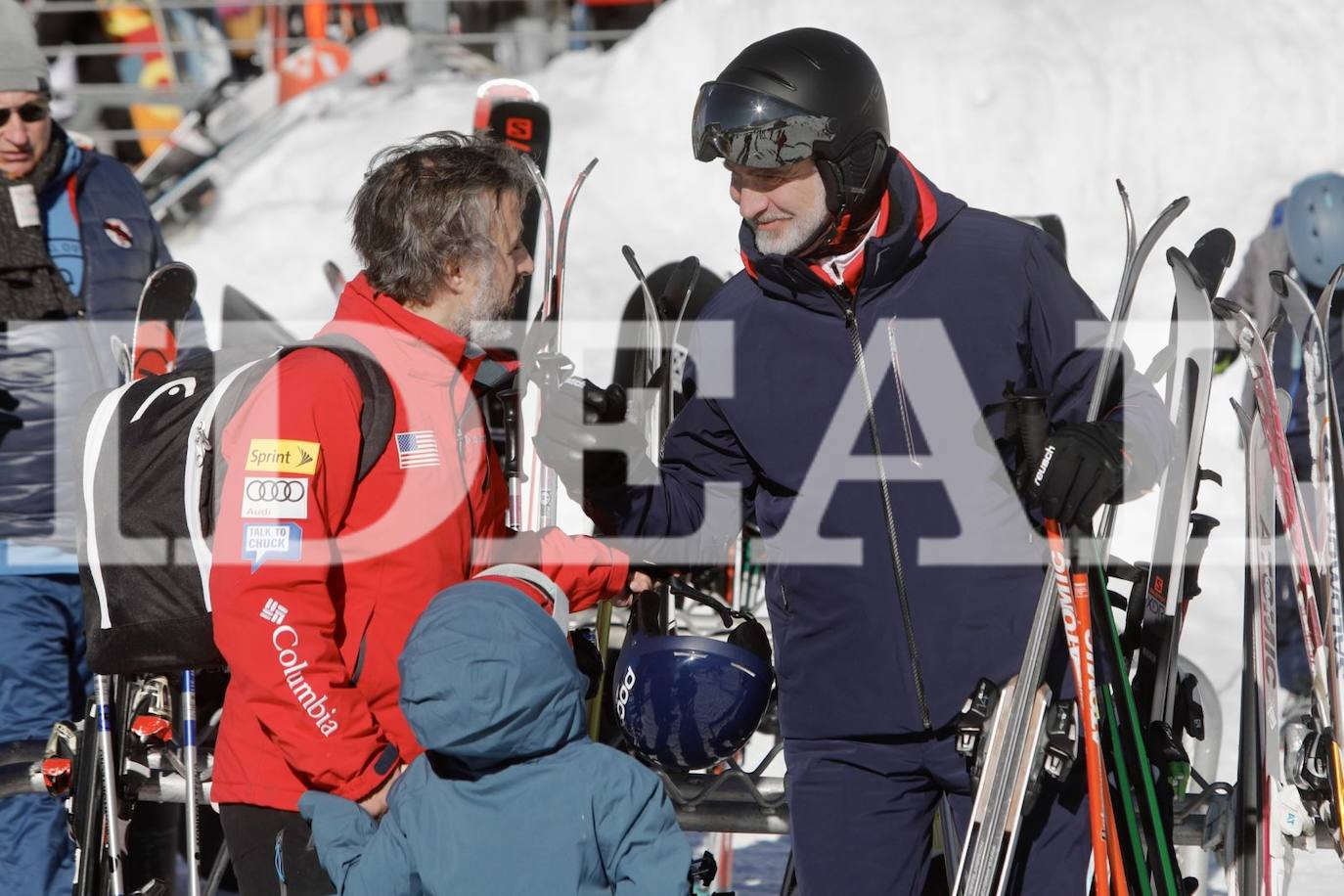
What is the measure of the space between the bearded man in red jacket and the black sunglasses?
5.37ft

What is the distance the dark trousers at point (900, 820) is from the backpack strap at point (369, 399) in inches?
37.4

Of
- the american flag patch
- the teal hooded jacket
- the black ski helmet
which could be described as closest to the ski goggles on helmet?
the black ski helmet

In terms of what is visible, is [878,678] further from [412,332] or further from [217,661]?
[217,661]

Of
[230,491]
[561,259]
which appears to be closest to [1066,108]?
[561,259]

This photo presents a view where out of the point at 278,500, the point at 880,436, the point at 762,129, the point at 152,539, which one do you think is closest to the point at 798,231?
the point at 762,129

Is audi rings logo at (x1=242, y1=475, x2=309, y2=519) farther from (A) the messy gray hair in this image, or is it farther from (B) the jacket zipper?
(B) the jacket zipper

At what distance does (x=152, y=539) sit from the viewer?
112 inches

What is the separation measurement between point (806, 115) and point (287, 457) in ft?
3.48

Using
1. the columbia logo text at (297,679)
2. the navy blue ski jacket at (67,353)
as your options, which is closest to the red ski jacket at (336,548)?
the columbia logo text at (297,679)

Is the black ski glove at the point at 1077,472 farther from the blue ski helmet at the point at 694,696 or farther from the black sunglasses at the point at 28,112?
the black sunglasses at the point at 28,112

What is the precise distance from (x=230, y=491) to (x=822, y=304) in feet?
3.43

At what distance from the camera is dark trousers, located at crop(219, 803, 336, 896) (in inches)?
99.3

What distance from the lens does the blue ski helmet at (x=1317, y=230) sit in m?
6.03

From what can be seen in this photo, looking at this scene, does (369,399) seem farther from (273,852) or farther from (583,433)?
(273,852)
